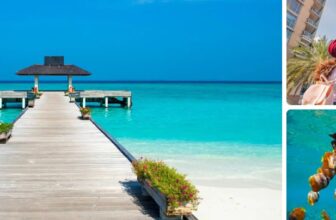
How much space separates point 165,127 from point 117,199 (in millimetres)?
18309

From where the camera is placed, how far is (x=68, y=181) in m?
5.82

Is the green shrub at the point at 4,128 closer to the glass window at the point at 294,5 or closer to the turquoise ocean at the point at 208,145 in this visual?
the turquoise ocean at the point at 208,145

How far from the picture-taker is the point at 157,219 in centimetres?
410

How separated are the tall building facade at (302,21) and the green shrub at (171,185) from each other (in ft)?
9.34

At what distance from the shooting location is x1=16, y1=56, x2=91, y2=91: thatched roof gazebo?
1342 inches

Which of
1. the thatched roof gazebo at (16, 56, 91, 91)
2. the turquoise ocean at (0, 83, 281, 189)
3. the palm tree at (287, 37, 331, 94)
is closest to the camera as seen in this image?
the palm tree at (287, 37, 331, 94)

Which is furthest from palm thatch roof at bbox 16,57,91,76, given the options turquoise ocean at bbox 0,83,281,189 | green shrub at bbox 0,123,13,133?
green shrub at bbox 0,123,13,133

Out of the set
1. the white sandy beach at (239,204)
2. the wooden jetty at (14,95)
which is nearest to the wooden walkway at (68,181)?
the white sandy beach at (239,204)

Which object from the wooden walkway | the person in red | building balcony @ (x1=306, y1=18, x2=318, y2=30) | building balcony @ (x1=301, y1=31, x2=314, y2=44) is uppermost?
building balcony @ (x1=306, y1=18, x2=318, y2=30)

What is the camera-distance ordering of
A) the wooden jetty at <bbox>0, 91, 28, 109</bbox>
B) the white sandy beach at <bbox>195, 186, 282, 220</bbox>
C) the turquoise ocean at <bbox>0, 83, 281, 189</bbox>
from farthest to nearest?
the wooden jetty at <bbox>0, 91, 28, 109</bbox> < the turquoise ocean at <bbox>0, 83, 281, 189</bbox> < the white sandy beach at <bbox>195, 186, 282, 220</bbox>

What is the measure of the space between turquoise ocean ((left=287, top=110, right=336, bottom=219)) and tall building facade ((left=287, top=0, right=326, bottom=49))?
0.42ft

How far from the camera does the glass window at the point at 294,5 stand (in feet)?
2.78

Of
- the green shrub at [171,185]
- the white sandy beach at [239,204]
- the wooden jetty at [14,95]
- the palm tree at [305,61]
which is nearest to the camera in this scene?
the palm tree at [305,61]

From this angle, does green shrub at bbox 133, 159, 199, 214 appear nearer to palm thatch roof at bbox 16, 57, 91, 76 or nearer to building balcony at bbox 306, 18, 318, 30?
building balcony at bbox 306, 18, 318, 30
